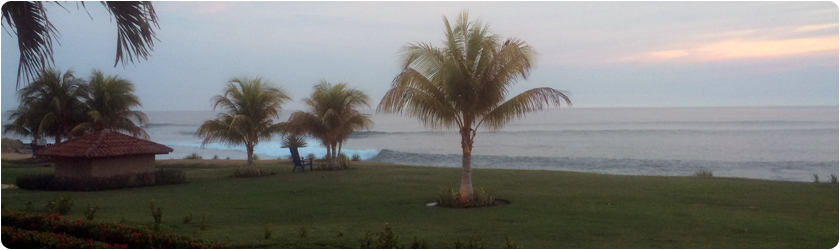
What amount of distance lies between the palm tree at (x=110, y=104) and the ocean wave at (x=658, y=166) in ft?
49.7

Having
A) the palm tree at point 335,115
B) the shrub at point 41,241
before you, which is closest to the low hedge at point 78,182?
the palm tree at point 335,115

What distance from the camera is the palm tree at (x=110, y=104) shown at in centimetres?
2531

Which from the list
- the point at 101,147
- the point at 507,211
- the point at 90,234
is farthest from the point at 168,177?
the point at 507,211

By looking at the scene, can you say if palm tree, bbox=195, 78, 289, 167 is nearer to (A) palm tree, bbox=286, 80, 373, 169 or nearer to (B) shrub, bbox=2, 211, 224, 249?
(A) palm tree, bbox=286, 80, 373, 169

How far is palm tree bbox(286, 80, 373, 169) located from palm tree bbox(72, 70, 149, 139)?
8244 mm

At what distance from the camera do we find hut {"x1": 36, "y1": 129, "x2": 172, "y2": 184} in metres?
15.5

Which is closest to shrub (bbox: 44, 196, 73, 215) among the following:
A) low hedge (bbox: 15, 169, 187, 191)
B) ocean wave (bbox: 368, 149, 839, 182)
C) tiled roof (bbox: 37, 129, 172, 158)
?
tiled roof (bbox: 37, 129, 172, 158)

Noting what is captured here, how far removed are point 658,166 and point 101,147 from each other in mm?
24877

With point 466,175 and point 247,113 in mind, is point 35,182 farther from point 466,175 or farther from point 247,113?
point 466,175

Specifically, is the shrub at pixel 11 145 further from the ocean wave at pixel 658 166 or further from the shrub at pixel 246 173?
the shrub at pixel 246 173

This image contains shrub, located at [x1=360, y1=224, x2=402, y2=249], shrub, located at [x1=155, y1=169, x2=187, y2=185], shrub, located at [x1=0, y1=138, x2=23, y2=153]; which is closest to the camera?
shrub, located at [x1=360, y1=224, x2=402, y2=249]

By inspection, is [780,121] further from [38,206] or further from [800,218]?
[38,206]

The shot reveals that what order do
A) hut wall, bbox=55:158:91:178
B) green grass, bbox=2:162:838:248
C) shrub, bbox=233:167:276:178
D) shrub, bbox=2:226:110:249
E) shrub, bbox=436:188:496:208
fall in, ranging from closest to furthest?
shrub, bbox=2:226:110:249, green grass, bbox=2:162:838:248, shrub, bbox=436:188:496:208, hut wall, bbox=55:158:91:178, shrub, bbox=233:167:276:178

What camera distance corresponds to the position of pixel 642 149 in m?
46.2
